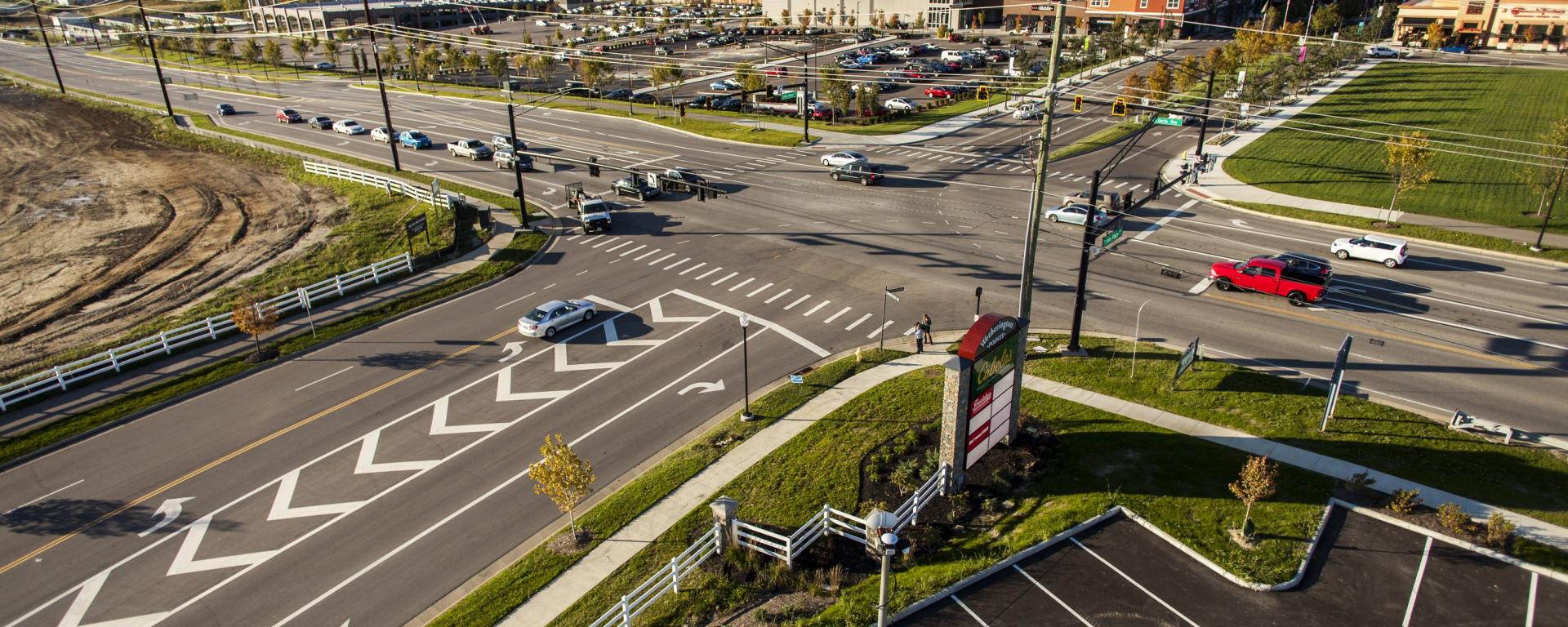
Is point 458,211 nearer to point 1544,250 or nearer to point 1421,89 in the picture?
point 1544,250

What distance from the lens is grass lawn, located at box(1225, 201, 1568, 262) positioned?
123 feet

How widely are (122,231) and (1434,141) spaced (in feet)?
262

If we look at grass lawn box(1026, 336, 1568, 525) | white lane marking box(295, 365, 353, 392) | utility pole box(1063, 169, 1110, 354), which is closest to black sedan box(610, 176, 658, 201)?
white lane marking box(295, 365, 353, 392)

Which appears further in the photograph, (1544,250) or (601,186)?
(601,186)

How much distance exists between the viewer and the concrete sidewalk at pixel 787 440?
18.6m

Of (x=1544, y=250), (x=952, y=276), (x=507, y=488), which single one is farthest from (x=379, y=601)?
(x=1544, y=250)

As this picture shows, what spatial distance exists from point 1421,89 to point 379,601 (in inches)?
3781

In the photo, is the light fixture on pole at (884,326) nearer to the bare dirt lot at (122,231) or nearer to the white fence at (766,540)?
the white fence at (766,540)

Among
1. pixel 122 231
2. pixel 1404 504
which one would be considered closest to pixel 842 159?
pixel 1404 504

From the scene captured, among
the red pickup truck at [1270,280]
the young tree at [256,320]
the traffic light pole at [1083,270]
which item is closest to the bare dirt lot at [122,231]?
the young tree at [256,320]

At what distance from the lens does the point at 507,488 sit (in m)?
23.1

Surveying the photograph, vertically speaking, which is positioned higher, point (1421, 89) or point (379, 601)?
point (1421, 89)

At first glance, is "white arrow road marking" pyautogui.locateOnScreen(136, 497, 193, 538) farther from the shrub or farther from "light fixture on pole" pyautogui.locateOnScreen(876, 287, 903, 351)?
the shrub

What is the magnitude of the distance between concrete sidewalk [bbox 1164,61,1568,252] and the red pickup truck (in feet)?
25.7
